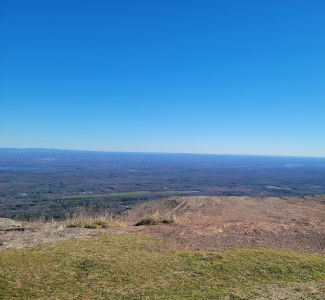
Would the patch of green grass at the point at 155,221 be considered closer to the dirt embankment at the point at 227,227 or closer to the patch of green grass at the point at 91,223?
the dirt embankment at the point at 227,227

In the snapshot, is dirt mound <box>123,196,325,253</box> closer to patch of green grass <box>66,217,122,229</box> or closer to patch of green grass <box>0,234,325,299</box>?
patch of green grass <box>0,234,325,299</box>

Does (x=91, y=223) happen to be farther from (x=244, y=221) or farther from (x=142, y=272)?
(x=244, y=221)

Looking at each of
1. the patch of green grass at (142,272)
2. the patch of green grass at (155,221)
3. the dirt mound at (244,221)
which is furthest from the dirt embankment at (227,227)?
the patch of green grass at (142,272)

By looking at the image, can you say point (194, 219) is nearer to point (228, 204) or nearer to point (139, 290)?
point (228, 204)

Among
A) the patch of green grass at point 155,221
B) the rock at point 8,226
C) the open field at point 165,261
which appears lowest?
the patch of green grass at point 155,221

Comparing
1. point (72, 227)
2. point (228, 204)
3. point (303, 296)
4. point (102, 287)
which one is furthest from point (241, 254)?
point (228, 204)

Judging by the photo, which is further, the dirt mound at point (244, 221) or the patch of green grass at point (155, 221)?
the patch of green grass at point (155, 221)

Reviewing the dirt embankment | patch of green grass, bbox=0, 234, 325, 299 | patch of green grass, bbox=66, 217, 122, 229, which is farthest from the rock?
patch of green grass, bbox=0, 234, 325, 299
